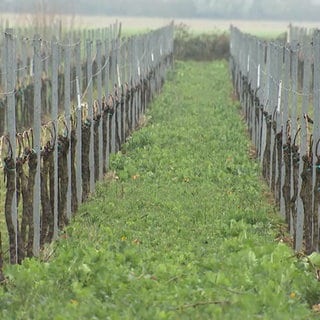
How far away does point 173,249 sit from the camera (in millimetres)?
10922

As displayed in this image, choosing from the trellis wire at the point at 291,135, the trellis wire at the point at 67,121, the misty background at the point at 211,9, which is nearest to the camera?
the trellis wire at the point at 67,121

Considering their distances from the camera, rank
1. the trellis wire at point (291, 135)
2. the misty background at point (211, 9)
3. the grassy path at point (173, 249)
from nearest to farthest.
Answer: the grassy path at point (173, 249), the trellis wire at point (291, 135), the misty background at point (211, 9)

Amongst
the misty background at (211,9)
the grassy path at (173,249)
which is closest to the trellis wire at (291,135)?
the grassy path at (173,249)

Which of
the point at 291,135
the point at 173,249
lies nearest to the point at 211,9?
the point at 291,135

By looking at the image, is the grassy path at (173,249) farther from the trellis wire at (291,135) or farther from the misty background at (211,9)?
the misty background at (211,9)

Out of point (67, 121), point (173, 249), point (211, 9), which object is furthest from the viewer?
point (211, 9)

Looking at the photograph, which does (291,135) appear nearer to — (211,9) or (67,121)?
(67,121)

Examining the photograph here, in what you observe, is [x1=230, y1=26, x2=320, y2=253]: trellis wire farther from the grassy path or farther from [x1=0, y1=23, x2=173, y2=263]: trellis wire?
[x1=0, y1=23, x2=173, y2=263]: trellis wire

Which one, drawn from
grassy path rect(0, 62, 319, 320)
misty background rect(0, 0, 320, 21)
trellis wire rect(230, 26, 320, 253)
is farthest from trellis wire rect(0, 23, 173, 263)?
misty background rect(0, 0, 320, 21)

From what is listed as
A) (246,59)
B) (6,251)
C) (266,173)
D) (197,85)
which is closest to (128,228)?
(6,251)

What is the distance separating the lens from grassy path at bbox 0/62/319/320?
7668 millimetres

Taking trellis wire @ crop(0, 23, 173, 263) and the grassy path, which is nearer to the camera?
the grassy path

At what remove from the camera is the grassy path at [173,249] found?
25.2ft

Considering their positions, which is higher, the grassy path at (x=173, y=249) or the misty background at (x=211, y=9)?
the grassy path at (x=173, y=249)
